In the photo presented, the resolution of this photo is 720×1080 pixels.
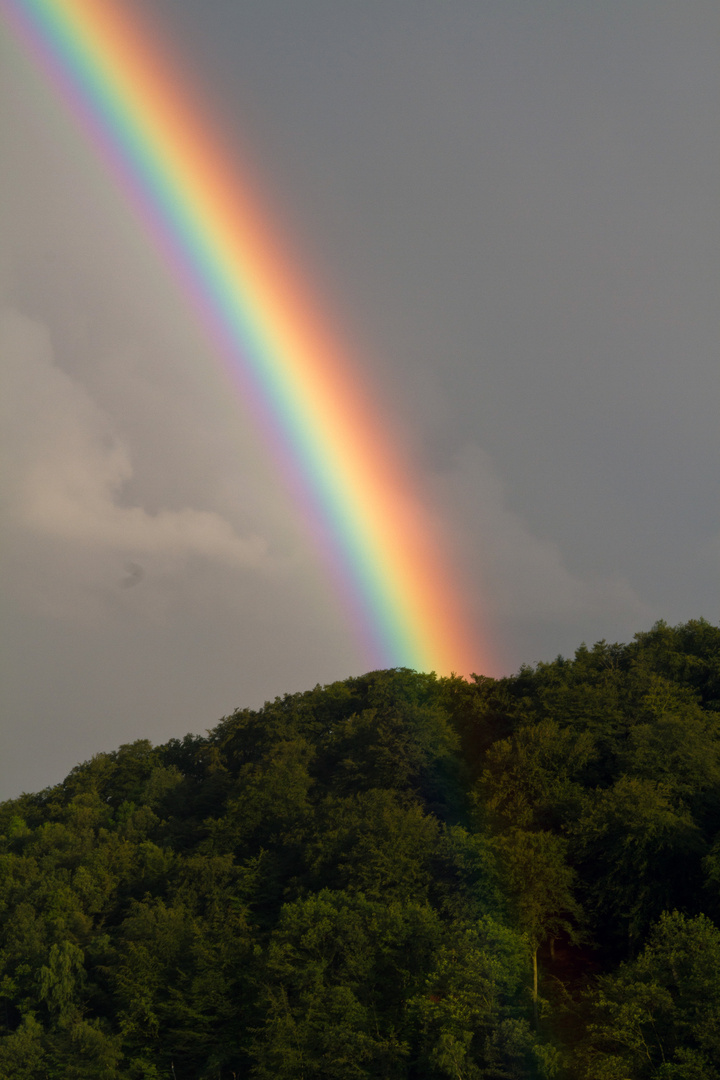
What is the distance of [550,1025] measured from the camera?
41.2m

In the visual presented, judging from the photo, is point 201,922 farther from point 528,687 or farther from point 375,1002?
point 528,687

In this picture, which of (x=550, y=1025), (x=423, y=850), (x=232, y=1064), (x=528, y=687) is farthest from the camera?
(x=528, y=687)

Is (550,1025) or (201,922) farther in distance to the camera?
(201,922)

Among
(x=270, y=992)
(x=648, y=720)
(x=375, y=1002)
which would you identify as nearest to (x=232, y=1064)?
(x=270, y=992)

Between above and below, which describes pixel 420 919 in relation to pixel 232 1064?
above

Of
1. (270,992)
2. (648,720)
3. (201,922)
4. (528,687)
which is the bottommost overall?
(270,992)

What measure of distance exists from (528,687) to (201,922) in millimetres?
45958

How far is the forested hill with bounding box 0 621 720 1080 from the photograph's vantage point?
3581 centimetres

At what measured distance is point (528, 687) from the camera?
302 feet

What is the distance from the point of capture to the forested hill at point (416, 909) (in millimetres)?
35812

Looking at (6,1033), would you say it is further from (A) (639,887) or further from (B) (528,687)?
(B) (528,687)

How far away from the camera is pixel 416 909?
146ft

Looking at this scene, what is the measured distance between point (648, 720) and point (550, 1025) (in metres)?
34.6

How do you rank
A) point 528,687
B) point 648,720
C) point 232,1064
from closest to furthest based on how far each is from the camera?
point 232,1064
point 648,720
point 528,687
